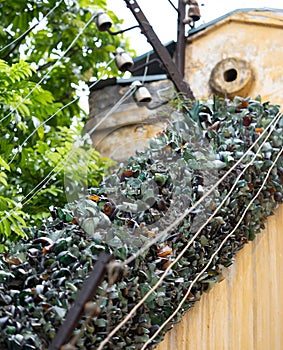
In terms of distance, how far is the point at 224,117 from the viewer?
4.79m

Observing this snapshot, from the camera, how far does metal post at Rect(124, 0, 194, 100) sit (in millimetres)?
6617

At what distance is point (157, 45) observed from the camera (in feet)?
22.0

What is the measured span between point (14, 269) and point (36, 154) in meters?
3.69

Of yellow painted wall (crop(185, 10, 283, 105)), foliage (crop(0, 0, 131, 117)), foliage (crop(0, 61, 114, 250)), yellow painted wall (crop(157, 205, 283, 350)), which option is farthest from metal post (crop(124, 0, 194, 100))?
yellow painted wall (crop(157, 205, 283, 350))

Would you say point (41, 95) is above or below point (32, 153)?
above

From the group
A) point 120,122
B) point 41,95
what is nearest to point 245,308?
point 41,95

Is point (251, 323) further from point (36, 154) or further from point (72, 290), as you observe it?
point (36, 154)

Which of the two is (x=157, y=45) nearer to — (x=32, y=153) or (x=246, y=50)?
(x=246, y=50)

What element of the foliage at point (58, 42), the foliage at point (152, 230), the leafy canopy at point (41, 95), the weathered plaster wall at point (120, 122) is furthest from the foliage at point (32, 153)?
the foliage at point (152, 230)

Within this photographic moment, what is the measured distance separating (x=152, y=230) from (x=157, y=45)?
3176 millimetres

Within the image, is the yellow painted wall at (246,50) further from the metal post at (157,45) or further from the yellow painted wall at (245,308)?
the yellow painted wall at (245,308)

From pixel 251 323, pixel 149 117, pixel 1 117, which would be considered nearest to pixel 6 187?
pixel 1 117

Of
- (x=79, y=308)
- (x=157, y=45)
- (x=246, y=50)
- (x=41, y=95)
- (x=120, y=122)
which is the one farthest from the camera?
(x=120, y=122)

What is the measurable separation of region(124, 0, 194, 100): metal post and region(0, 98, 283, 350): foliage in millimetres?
1682
